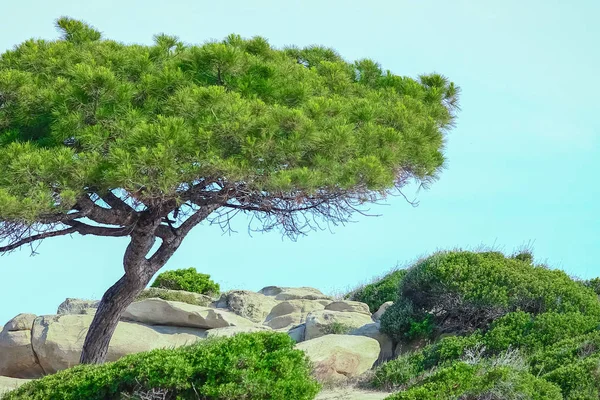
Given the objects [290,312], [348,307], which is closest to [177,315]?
[290,312]

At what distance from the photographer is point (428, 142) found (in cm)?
1369

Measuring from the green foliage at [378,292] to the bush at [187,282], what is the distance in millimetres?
4102

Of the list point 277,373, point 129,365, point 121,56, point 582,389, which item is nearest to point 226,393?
point 277,373

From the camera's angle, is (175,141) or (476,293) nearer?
(175,141)

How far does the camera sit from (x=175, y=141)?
423 inches

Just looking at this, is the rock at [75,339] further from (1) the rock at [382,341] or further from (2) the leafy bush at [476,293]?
(2) the leafy bush at [476,293]

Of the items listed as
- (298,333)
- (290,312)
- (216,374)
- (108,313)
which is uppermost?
(290,312)

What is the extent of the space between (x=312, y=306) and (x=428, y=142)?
285 inches

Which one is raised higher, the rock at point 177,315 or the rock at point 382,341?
the rock at point 177,315

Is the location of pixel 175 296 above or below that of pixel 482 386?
above

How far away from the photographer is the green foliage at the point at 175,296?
1964cm

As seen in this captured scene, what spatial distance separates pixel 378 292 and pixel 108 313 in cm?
908

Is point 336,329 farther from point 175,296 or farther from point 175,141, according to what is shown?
point 175,141

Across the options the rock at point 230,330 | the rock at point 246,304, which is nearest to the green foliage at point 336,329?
the rock at point 230,330
